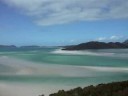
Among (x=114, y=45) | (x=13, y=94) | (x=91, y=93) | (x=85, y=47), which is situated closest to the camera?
(x=91, y=93)

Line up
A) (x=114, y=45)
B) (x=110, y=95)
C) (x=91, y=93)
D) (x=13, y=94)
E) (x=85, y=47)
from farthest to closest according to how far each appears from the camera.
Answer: (x=114, y=45)
(x=85, y=47)
(x=13, y=94)
(x=91, y=93)
(x=110, y=95)

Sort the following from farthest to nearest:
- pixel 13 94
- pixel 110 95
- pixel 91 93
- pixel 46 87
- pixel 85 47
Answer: pixel 85 47 → pixel 46 87 → pixel 13 94 → pixel 91 93 → pixel 110 95

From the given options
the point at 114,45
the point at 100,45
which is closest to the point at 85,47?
the point at 100,45

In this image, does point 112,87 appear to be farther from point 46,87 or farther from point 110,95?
point 46,87

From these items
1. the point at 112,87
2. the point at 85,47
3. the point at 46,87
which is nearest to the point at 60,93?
the point at 112,87

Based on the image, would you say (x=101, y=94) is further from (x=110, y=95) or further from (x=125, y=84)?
(x=125, y=84)

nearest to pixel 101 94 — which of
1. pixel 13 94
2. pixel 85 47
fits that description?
pixel 13 94

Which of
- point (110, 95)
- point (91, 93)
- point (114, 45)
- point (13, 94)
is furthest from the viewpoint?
point (114, 45)

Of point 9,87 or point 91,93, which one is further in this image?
point 9,87
